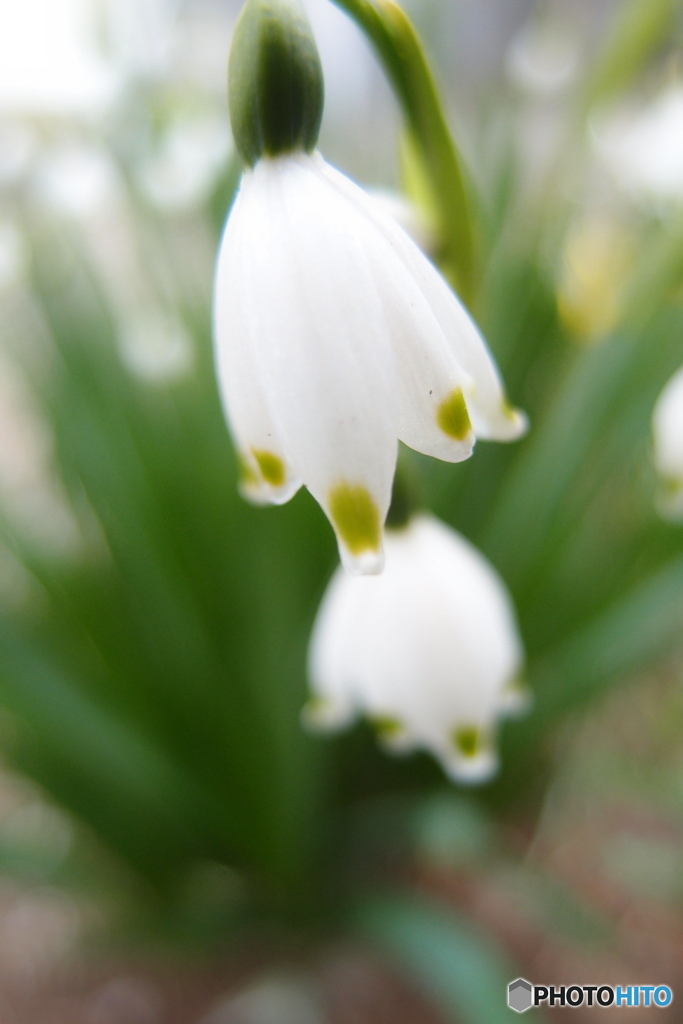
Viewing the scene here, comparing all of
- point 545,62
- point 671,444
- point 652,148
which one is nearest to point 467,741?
point 671,444

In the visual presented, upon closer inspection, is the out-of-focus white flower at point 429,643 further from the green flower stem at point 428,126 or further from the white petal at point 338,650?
the green flower stem at point 428,126

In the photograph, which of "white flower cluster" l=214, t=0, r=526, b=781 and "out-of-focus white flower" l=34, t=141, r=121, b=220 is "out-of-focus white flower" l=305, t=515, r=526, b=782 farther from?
"out-of-focus white flower" l=34, t=141, r=121, b=220

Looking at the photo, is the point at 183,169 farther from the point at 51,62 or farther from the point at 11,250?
the point at 51,62

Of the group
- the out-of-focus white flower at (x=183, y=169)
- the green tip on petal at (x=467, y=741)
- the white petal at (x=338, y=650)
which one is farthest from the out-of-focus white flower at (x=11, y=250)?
the green tip on petal at (x=467, y=741)

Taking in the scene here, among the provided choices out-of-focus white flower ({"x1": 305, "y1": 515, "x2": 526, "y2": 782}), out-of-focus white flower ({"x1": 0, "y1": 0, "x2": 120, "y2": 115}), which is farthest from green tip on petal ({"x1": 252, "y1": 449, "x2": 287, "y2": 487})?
out-of-focus white flower ({"x1": 0, "y1": 0, "x2": 120, "y2": 115})

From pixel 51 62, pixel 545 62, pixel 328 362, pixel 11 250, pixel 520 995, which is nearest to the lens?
pixel 328 362

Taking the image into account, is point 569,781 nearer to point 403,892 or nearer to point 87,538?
point 403,892
